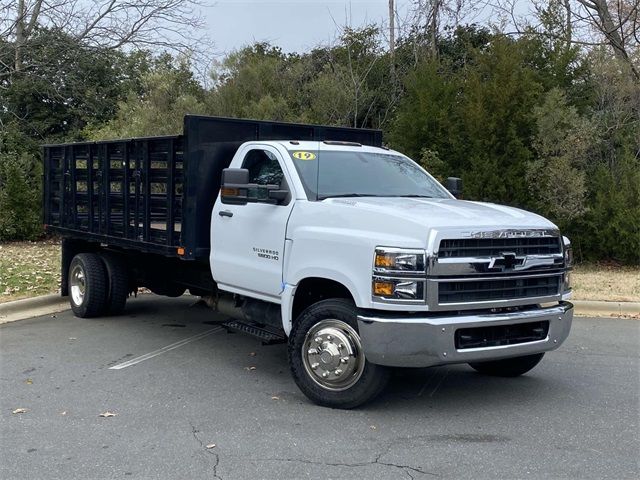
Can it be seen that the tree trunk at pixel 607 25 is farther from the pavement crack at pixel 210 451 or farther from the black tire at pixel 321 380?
the pavement crack at pixel 210 451

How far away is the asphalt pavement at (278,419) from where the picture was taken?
438 centimetres

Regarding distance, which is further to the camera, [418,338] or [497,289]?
[497,289]

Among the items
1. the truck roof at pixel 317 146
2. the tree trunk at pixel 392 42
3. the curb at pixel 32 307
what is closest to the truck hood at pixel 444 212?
the truck roof at pixel 317 146

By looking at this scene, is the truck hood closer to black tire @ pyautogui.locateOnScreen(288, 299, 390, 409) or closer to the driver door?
the driver door

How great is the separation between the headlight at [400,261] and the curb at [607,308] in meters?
5.77

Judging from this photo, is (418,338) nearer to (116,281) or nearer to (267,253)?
(267,253)

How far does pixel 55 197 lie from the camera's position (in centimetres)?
986

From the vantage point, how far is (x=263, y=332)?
6461 mm

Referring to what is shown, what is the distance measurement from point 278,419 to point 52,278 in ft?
24.6

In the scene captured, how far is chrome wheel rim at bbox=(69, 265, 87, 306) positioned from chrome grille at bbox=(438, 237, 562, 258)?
18.8 ft

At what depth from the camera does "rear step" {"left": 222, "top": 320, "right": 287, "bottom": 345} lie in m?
6.33

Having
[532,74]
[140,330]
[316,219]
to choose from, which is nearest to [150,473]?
[316,219]


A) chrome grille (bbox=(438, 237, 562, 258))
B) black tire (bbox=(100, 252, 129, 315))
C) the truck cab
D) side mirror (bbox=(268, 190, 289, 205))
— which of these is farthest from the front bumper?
black tire (bbox=(100, 252, 129, 315))

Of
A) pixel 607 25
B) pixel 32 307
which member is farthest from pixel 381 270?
pixel 607 25
